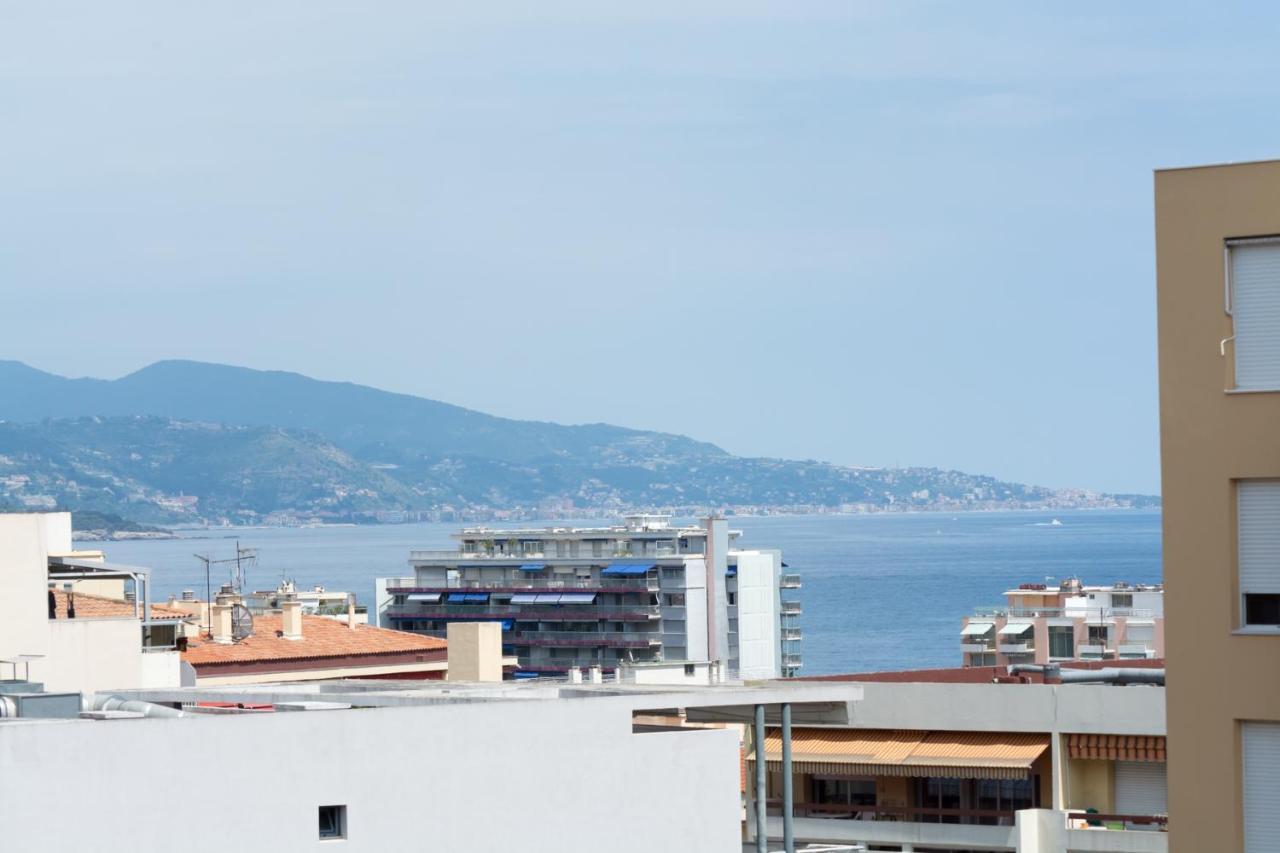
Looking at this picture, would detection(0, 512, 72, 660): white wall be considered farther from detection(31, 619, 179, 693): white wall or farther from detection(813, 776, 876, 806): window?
detection(813, 776, 876, 806): window

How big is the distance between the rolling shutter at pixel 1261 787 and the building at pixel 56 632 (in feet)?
48.4

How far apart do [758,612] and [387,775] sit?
11258 cm

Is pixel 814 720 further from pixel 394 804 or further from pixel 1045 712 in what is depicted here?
pixel 394 804

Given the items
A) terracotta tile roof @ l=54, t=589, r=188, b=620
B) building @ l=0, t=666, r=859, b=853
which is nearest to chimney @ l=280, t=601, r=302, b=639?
terracotta tile roof @ l=54, t=589, r=188, b=620

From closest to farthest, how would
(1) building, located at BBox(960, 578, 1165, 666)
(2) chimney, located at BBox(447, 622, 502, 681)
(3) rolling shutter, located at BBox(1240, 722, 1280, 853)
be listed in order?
(3) rolling shutter, located at BBox(1240, 722, 1280, 853) < (2) chimney, located at BBox(447, 622, 502, 681) < (1) building, located at BBox(960, 578, 1165, 666)

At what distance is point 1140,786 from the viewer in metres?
23.1

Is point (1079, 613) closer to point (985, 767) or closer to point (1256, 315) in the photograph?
point (985, 767)

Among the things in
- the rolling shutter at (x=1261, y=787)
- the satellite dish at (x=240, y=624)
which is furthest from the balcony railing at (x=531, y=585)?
the rolling shutter at (x=1261, y=787)

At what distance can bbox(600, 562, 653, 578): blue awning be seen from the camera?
122 m

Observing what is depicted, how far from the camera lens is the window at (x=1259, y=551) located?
30.9 ft

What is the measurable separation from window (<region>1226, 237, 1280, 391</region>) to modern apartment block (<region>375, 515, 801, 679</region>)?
360 ft

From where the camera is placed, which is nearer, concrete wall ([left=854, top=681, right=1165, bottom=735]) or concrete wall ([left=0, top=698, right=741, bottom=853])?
concrete wall ([left=0, top=698, right=741, bottom=853])

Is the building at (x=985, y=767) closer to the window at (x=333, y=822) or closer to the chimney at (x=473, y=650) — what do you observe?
the chimney at (x=473, y=650)

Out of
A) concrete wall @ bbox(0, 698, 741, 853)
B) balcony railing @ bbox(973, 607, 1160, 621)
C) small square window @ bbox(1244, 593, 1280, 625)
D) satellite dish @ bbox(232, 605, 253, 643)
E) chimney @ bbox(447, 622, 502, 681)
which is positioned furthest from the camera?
balcony railing @ bbox(973, 607, 1160, 621)
